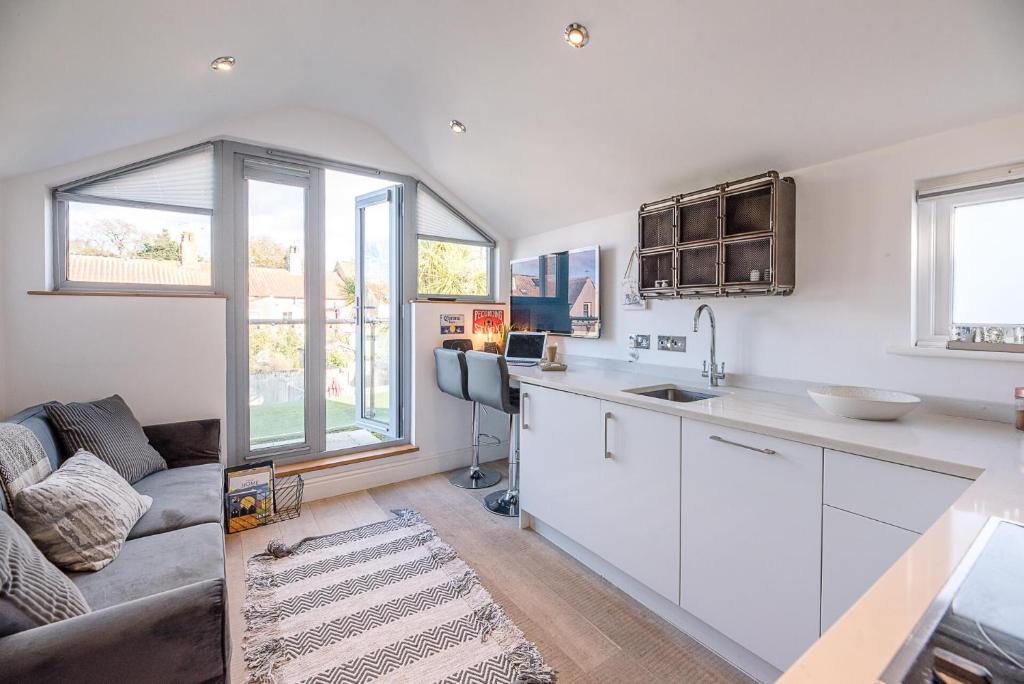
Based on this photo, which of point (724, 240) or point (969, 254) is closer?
point (969, 254)

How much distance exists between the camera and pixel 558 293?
328 cm

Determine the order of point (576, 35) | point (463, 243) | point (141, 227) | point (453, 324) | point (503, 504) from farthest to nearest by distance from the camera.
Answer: point (463, 243), point (453, 324), point (503, 504), point (141, 227), point (576, 35)

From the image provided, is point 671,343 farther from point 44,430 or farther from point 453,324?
point 44,430

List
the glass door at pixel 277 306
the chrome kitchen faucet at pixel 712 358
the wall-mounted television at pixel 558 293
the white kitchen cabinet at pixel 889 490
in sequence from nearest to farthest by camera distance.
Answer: the white kitchen cabinet at pixel 889 490, the chrome kitchen faucet at pixel 712 358, the glass door at pixel 277 306, the wall-mounted television at pixel 558 293

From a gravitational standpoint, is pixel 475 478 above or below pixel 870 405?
below

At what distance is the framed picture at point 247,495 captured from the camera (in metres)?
2.53

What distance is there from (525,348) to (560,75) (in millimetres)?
1752

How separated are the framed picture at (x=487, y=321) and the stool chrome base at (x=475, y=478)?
43.3 inches

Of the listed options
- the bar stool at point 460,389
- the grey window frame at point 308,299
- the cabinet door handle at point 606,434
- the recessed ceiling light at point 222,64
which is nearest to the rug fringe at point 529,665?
the cabinet door handle at point 606,434

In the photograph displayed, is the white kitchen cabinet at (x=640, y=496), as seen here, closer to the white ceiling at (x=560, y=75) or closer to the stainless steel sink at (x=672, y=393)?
the stainless steel sink at (x=672, y=393)

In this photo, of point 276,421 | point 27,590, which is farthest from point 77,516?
point 276,421

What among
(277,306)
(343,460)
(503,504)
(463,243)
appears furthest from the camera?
(463,243)

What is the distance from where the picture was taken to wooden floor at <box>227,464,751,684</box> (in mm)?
1577

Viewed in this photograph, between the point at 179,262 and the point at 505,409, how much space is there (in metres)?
2.12
